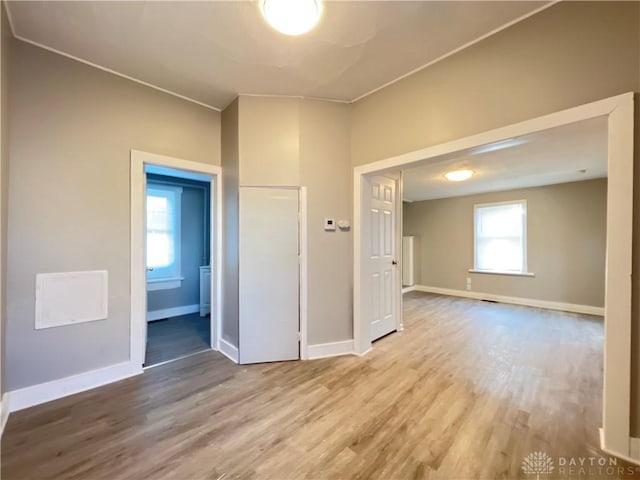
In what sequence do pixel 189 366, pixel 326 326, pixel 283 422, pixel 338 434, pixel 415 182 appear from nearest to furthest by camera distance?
pixel 338 434 < pixel 283 422 < pixel 189 366 < pixel 326 326 < pixel 415 182

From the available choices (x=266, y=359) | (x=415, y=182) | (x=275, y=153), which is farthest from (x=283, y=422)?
(x=415, y=182)

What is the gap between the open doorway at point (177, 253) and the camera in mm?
4238

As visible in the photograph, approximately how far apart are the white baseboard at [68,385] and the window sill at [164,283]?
2049mm

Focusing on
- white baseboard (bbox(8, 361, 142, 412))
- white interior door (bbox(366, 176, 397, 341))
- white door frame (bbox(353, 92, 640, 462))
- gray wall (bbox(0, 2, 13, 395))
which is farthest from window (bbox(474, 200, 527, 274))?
gray wall (bbox(0, 2, 13, 395))

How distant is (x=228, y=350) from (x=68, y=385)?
1260 millimetres

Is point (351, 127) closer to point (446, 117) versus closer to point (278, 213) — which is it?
point (446, 117)

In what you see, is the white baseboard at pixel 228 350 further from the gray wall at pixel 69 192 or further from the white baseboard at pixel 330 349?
the gray wall at pixel 69 192

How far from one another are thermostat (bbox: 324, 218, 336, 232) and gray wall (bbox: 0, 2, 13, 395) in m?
2.35

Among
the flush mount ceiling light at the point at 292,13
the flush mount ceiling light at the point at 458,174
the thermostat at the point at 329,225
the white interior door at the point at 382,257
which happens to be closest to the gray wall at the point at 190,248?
the thermostat at the point at 329,225

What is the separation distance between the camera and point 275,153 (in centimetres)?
274

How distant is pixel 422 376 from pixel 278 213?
2.07m

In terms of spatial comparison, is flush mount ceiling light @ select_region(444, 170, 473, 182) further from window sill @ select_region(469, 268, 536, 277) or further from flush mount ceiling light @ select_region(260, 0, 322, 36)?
flush mount ceiling light @ select_region(260, 0, 322, 36)

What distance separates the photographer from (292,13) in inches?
62.5

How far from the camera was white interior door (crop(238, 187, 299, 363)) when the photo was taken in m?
2.70
